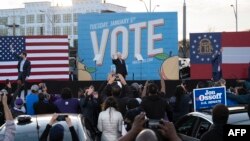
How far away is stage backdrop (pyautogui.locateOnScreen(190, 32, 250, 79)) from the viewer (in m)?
25.4

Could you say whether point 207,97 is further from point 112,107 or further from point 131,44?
point 131,44

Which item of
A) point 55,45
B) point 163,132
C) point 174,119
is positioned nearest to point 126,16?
point 55,45

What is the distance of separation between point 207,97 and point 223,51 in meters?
15.8

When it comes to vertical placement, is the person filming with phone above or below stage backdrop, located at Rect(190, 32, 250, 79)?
below

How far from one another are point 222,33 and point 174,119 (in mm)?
16003

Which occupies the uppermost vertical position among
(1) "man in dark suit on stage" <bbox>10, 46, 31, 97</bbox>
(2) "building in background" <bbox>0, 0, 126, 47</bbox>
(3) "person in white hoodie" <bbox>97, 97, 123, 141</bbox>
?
(2) "building in background" <bbox>0, 0, 126, 47</bbox>

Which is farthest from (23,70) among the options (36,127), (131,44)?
(36,127)

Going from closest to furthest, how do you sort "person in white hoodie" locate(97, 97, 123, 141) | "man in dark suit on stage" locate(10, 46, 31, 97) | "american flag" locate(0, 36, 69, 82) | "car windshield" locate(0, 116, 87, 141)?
"car windshield" locate(0, 116, 87, 141) < "person in white hoodie" locate(97, 97, 123, 141) < "man in dark suit on stage" locate(10, 46, 31, 97) < "american flag" locate(0, 36, 69, 82)

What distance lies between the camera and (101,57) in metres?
26.0

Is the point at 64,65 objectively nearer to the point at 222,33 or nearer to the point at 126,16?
the point at 126,16

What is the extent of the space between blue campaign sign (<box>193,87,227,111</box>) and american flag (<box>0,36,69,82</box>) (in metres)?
13.9

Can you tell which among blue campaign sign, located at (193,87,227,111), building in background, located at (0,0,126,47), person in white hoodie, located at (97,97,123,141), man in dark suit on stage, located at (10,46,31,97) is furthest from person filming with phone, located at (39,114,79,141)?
building in background, located at (0,0,126,47)

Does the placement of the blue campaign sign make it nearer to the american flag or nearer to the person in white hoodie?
the person in white hoodie

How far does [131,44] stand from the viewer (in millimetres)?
26094
